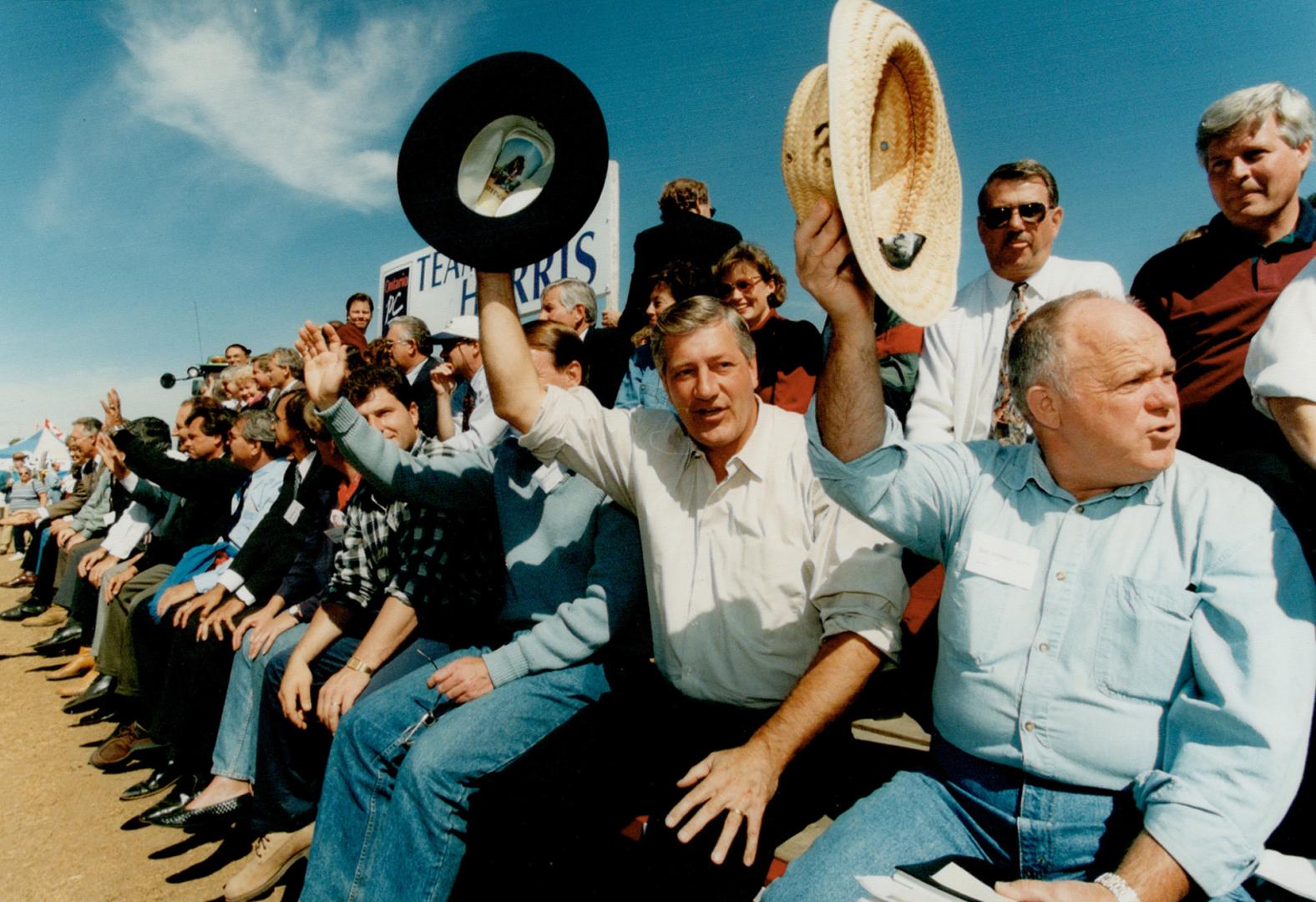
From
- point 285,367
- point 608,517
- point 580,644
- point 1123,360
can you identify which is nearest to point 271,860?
point 580,644

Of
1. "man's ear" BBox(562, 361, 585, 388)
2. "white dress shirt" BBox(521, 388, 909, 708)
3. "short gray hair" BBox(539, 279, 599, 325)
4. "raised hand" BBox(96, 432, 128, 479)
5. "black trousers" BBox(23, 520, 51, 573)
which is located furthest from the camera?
"black trousers" BBox(23, 520, 51, 573)

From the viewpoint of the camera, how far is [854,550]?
6.04ft

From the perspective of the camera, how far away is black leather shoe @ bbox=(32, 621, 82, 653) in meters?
6.90

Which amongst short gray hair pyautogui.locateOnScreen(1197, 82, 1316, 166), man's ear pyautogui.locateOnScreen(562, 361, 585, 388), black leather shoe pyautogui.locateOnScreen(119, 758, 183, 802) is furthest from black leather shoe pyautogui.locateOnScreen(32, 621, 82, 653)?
short gray hair pyautogui.locateOnScreen(1197, 82, 1316, 166)

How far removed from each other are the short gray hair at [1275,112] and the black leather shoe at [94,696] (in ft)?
22.0

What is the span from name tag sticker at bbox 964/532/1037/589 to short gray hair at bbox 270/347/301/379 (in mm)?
6352

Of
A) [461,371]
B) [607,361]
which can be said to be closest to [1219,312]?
[607,361]

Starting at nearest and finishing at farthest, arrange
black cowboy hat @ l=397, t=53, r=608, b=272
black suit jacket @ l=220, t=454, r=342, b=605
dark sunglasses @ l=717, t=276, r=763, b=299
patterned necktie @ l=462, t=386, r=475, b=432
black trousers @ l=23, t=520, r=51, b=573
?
black cowboy hat @ l=397, t=53, r=608, b=272 → dark sunglasses @ l=717, t=276, r=763, b=299 → black suit jacket @ l=220, t=454, r=342, b=605 → patterned necktie @ l=462, t=386, r=475, b=432 → black trousers @ l=23, t=520, r=51, b=573

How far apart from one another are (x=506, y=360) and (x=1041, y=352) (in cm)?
146

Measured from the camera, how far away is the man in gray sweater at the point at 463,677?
201 centimetres

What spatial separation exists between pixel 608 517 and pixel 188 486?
3.67 meters

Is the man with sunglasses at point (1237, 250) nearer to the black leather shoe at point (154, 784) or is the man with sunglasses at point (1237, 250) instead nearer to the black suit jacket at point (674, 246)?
the black suit jacket at point (674, 246)

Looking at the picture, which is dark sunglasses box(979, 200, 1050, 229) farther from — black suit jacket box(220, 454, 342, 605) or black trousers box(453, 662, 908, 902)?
black suit jacket box(220, 454, 342, 605)

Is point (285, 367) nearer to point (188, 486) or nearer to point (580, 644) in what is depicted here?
point (188, 486)
